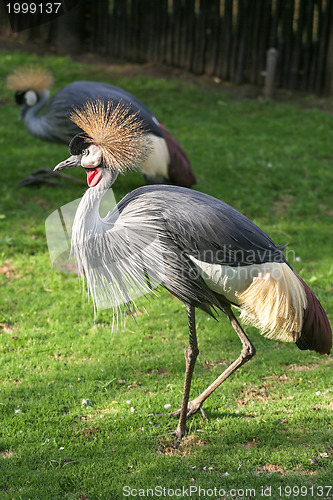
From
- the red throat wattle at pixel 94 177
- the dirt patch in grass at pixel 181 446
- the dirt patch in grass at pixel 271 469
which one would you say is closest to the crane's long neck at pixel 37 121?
the red throat wattle at pixel 94 177

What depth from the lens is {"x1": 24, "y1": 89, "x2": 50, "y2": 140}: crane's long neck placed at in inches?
234

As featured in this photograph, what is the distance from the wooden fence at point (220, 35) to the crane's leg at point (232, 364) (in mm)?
6532

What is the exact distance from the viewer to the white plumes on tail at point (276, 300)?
2.87 meters

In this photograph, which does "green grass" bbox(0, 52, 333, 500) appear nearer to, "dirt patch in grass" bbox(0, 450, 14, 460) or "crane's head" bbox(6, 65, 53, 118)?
"dirt patch in grass" bbox(0, 450, 14, 460)

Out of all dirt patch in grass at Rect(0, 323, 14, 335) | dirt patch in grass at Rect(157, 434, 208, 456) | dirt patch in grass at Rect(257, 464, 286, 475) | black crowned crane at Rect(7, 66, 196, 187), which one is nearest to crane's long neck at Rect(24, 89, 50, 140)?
black crowned crane at Rect(7, 66, 196, 187)

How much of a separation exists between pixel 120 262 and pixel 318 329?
1.10 metres

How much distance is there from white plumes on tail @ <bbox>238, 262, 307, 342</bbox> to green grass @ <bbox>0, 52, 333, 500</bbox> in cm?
56

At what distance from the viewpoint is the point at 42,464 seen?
282 centimetres

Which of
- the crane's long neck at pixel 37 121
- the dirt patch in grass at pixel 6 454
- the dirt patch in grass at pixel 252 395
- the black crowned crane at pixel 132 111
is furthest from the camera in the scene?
the crane's long neck at pixel 37 121

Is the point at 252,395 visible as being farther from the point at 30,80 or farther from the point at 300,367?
the point at 30,80

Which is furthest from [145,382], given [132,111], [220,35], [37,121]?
[220,35]

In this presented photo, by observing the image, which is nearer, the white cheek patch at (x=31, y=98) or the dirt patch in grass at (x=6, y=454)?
the dirt patch in grass at (x=6, y=454)

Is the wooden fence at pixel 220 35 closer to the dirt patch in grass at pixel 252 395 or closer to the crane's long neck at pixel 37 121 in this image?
the crane's long neck at pixel 37 121

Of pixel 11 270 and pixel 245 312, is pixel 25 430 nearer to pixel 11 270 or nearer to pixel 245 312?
pixel 245 312
